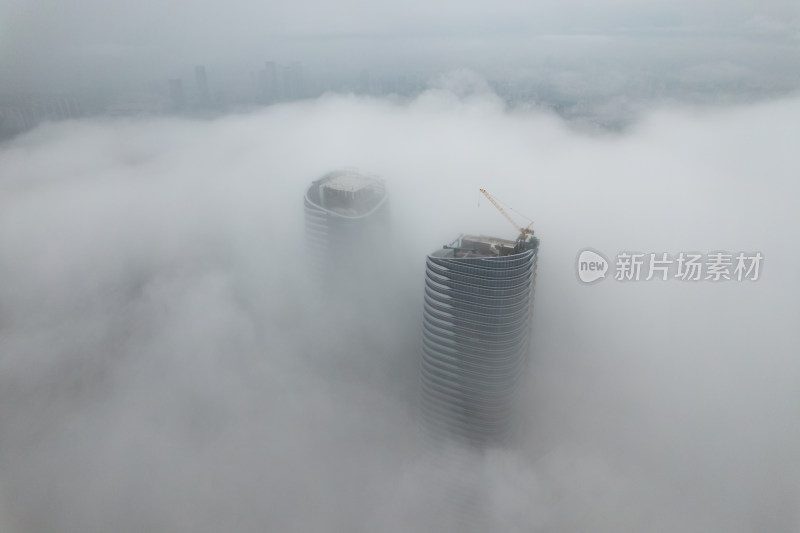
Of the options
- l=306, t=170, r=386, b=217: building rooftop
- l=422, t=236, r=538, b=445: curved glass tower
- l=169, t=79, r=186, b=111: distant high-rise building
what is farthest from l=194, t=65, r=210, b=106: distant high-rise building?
l=422, t=236, r=538, b=445: curved glass tower

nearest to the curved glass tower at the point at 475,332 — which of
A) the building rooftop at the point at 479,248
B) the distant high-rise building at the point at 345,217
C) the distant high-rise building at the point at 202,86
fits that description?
the building rooftop at the point at 479,248

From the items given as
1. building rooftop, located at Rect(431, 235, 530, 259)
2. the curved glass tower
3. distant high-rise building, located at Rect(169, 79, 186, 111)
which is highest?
distant high-rise building, located at Rect(169, 79, 186, 111)

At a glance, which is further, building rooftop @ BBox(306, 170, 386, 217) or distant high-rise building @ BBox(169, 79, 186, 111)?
building rooftop @ BBox(306, 170, 386, 217)

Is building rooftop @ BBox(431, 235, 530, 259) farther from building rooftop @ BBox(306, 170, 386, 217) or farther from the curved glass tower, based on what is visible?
building rooftop @ BBox(306, 170, 386, 217)

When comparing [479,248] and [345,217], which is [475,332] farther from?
[345,217]

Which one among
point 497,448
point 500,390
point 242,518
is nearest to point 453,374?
point 500,390

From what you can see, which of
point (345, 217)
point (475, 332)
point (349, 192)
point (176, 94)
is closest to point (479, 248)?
point (475, 332)

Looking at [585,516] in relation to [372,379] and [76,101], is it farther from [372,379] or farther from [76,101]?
[76,101]
